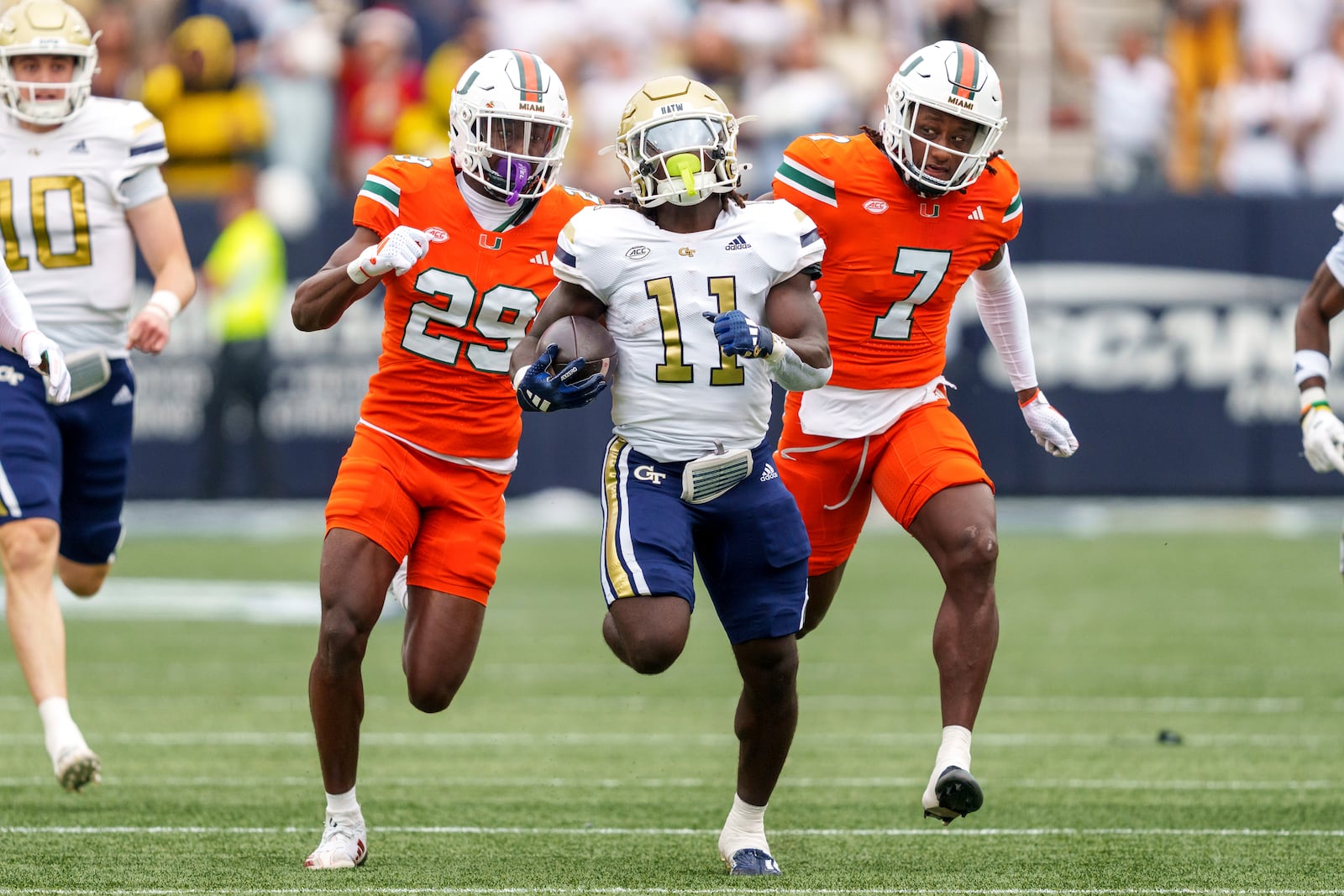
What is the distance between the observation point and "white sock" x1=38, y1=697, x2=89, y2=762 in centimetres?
593

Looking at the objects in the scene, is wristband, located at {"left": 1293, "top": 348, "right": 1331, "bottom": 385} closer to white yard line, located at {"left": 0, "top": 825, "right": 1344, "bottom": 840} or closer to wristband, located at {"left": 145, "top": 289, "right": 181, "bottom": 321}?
white yard line, located at {"left": 0, "top": 825, "right": 1344, "bottom": 840}

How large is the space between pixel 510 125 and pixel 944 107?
3.93 feet

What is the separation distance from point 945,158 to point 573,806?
2257mm

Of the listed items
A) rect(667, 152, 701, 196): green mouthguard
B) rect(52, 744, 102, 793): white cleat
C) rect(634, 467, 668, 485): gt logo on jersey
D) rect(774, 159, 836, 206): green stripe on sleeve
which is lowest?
rect(52, 744, 102, 793): white cleat

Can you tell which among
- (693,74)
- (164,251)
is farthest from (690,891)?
(693,74)

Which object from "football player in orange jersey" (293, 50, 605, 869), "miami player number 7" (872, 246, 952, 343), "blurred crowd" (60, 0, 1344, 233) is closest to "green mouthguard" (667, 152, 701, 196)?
"football player in orange jersey" (293, 50, 605, 869)

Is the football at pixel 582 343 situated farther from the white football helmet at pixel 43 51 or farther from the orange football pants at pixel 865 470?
the white football helmet at pixel 43 51

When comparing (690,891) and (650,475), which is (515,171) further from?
(690,891)

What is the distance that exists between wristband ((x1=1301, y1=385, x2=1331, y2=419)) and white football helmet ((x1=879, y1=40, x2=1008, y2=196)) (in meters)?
1.22

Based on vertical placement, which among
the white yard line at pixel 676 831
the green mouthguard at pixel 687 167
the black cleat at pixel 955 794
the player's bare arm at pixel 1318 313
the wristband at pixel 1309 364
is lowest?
the white yard line at pixel 676 831

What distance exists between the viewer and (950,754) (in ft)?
18.1

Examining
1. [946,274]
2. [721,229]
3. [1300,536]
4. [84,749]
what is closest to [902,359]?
[946,274]

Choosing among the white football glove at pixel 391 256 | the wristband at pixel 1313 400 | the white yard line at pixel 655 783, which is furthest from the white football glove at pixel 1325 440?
the white football glove at pixel 391 256

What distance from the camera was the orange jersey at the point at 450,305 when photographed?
5.74 meters
